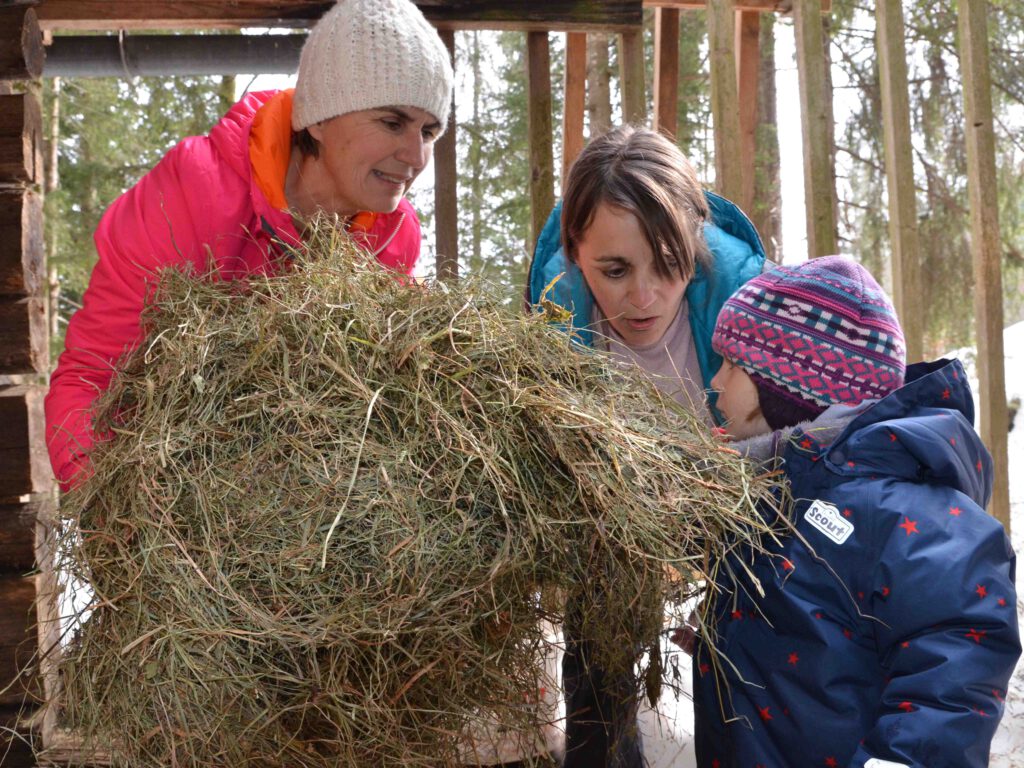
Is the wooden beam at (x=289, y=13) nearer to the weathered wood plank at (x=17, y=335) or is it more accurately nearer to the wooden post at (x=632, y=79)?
the wooden post at (x=632, y=79)

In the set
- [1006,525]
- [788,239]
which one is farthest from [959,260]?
[1006,525]

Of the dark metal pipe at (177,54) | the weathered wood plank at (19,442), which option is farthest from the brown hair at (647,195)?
the dark metal pipe at (177,54)

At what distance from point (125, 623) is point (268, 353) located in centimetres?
46

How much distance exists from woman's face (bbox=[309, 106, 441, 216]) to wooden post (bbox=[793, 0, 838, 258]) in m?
1.40

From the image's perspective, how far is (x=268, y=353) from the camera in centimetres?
164

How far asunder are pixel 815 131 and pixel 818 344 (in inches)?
66.1

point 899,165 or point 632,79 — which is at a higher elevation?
point 632,79

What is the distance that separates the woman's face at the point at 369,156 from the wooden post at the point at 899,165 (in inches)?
62.1

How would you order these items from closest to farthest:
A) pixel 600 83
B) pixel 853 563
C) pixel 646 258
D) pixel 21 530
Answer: pixel 853 563 → pixel 646 258 → pixel 21 530 → pixel 600 83

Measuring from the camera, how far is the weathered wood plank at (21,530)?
9.20ft

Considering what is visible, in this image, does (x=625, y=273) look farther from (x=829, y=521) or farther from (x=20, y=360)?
(x=20, y=360)

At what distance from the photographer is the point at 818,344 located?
190 centimetres

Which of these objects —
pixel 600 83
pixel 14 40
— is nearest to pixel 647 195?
pixel 14 40

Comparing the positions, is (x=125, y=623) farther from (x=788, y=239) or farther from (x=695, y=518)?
(x=788, y=239)
